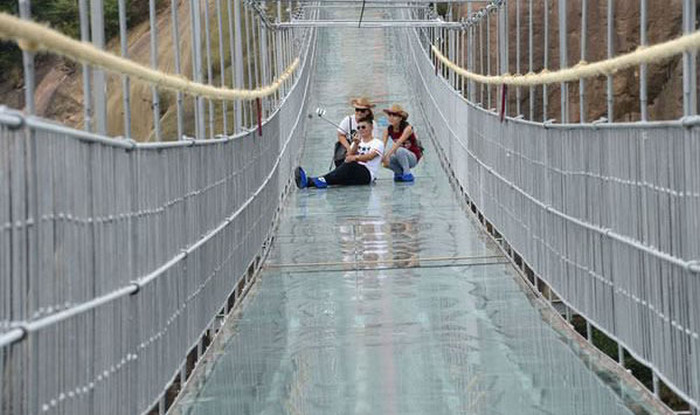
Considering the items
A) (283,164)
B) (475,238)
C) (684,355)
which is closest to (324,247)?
(475,238)

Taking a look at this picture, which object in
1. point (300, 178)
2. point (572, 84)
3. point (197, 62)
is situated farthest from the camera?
point (572, 84)

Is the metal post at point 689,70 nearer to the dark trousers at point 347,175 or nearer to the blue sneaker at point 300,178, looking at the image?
the blue sneaker at point 300,178

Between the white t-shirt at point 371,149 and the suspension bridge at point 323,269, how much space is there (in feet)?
18.2

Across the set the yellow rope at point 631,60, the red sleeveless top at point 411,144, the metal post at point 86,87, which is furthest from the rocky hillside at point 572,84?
the metal post at point 86,87

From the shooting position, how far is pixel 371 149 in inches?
928

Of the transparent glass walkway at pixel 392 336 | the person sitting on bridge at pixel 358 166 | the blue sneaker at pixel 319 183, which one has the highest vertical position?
the person sitting on bridge at pixel 358 166

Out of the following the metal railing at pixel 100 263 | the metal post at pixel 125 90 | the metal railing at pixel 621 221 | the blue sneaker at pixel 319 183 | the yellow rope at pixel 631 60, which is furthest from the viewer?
the blue sneaker at pixel 319 183

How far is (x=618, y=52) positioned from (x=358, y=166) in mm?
5213

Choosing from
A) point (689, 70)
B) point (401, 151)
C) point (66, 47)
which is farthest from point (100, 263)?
point (401, 151)

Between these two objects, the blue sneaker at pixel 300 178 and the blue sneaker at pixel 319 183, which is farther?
the blue sneaker at pixel 319 183

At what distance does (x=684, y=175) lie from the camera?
20.4 ft

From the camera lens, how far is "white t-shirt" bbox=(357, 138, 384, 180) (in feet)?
77.4

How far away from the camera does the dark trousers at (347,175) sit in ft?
76.3

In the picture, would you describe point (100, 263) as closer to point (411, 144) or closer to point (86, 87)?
point (86, 87)
